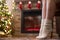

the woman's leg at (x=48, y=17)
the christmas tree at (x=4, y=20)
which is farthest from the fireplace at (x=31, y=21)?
the woman's leg at (x=48, y=17)

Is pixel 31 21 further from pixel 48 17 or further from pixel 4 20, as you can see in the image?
pixel 48 17

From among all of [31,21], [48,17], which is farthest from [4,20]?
[48,17]

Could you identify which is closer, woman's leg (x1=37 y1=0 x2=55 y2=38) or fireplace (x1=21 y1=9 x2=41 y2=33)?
woman's leg (x1=37 y1=0 x2=55 y2=38)

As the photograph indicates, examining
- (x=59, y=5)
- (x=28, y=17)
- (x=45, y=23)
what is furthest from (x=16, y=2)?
(x=45, y=23)

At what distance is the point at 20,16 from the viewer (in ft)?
11.2

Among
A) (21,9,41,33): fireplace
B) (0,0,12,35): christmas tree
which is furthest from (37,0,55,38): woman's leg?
(21,9,41,33): fireplace

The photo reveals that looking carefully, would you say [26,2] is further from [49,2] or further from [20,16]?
[49,2]

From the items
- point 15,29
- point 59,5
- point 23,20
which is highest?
point 59,5

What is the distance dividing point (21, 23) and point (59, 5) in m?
1.83

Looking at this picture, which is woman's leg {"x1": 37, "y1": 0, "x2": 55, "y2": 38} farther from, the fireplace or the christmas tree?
the fireplace

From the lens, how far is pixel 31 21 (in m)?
3.37

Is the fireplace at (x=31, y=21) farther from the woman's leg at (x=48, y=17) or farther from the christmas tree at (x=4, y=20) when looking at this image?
the woman's leg at (x=48, y=17)

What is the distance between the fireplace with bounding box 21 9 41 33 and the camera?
10.9ft

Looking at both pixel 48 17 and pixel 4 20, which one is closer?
pixel 48 17
